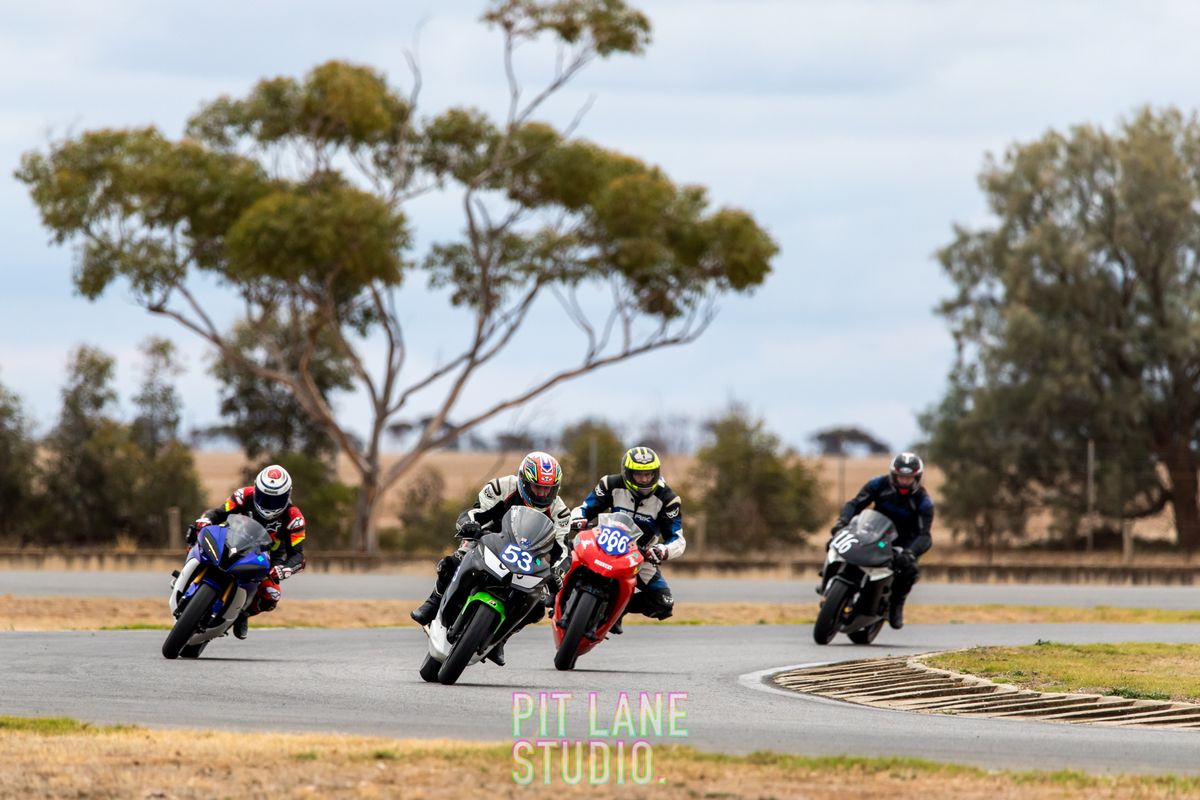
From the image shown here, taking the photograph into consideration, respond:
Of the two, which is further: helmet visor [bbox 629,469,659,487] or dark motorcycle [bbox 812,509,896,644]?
dark motorcycle [bbox 812,509,896,644]

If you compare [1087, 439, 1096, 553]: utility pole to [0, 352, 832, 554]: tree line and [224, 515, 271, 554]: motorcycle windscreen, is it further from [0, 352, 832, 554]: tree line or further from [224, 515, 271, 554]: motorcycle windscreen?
[224, 515, 271, 554]: motorcycle windscreen

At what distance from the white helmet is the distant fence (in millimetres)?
17830

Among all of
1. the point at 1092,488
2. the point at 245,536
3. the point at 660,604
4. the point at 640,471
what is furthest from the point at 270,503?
the point at 1092,488

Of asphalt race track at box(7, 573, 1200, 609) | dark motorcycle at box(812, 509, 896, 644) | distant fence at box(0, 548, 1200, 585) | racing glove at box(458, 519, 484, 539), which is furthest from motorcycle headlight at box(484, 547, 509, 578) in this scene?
distant fence at box(0, 548, 1200, 585)

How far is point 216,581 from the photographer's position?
15297mm

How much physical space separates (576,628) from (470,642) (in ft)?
5.37

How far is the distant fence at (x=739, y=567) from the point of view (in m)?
33.2

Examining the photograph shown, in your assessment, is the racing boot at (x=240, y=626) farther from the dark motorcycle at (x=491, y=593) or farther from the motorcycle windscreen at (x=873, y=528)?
the motorcycle windscreen at (x=873, y=528)

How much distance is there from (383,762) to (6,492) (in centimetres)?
3482

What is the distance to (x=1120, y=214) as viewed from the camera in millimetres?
46250

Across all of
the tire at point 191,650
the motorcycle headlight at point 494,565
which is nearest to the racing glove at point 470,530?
the motorcycle headlight at point 494,565

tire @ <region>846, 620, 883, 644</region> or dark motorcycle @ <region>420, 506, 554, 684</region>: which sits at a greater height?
dark motorcycle @ <region>420, 506, 554, 684</region>

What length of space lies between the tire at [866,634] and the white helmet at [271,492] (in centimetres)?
593

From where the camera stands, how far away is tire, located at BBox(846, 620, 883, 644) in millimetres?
18562
